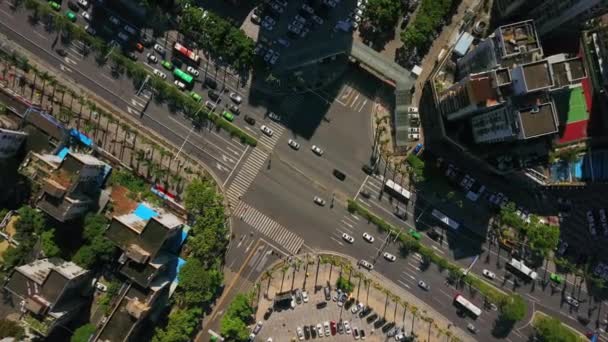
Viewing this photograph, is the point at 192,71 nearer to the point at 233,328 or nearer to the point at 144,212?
the point at 144,212

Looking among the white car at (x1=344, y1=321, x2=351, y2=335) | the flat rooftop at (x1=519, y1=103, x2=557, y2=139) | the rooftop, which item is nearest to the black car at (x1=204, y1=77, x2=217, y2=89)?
the rooftop

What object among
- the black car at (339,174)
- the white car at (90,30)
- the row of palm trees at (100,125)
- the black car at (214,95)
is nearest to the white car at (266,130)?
the black car at (214,95)

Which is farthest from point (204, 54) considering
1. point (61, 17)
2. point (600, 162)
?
point (600, 162)

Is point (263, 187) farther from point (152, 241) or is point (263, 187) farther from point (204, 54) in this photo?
point (204, 54)

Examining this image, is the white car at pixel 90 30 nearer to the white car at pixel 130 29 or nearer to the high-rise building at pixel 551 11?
the white car at pixel 130 29

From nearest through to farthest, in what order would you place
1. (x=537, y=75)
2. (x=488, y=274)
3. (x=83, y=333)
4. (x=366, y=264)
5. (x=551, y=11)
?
(x=537, y=75)
(x=551, y=11)
(x=83, y=333)
(x=488, y=274)
(x=366, y=264)

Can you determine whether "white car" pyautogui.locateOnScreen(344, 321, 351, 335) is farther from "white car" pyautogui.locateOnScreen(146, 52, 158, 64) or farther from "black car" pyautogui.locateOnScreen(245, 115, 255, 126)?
"white car" pyautogui.locateOnScreen(146, 52, 158, 64)

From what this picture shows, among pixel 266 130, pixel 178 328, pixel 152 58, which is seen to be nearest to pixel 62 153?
pixel 152 58
